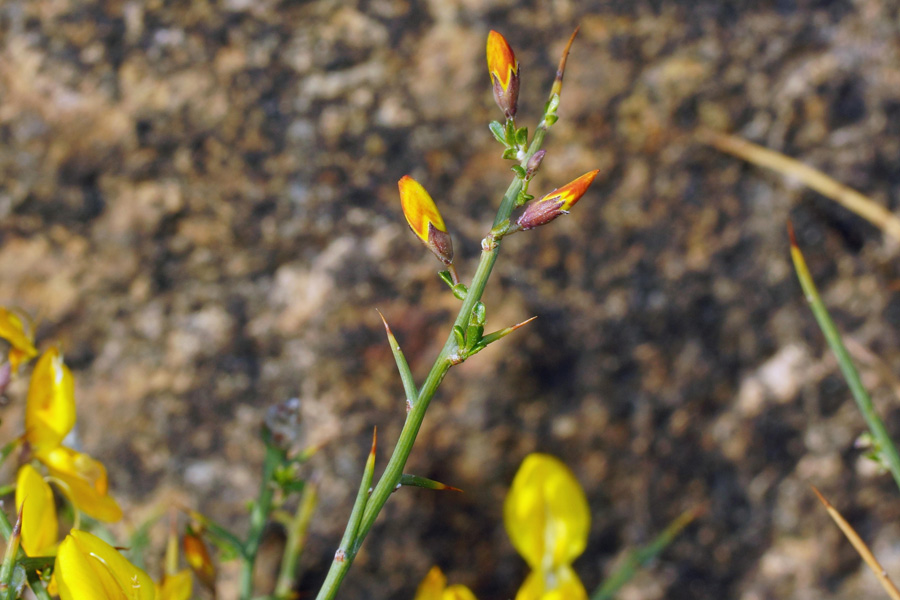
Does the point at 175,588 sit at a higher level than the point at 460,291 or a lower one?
lower

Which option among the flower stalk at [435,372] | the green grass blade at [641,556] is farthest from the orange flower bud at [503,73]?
the green grass blade at [641,556]

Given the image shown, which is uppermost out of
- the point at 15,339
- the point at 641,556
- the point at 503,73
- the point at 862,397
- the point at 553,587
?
the point at 503,73

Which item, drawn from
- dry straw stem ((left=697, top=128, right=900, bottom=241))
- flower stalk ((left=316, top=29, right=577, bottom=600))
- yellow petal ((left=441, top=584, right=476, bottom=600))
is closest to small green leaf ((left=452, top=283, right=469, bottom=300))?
flower stalk ((left=316, top=29, right=577, bottom=600))

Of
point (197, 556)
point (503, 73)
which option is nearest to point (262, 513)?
point (197, 556)

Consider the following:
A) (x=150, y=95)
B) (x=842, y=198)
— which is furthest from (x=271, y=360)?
(x=842, y=198)

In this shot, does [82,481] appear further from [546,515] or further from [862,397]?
[862,397]
